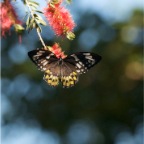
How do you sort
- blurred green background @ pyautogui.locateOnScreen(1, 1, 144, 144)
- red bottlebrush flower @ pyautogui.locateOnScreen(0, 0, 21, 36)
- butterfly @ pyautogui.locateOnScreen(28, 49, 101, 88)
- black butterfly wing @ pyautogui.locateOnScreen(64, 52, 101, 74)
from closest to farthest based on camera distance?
red bottlebrush flower @ pyautogui.locateOnScreen(0, 0, 21, 36) < butterfly @ pyautogui.locateOnScreen(28, 49, 101, 88) < black butterfly wing @ pyautogui.locateOnScreen(64, 52, 101, 74) < blurred green background @ pyautogui.locateOnScreen(1, 1, 144, 144)

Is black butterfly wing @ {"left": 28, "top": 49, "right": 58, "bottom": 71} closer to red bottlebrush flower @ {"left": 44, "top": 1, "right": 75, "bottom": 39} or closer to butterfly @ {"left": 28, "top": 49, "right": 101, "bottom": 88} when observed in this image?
butterfly @ {"left": 28, "top": 49, "right": 101, "bottom": 88}

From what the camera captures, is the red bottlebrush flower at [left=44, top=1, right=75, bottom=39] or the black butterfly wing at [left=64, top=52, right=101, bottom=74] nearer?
the red bottlebrush flower at [left=44, top=1, right=75, bottom=39]

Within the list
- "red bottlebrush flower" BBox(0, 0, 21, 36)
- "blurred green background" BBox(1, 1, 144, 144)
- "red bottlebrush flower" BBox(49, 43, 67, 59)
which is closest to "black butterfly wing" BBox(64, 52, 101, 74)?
"red bottlebrush flower" BBox(49, 43, 67, 59)

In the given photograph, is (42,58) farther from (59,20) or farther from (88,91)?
(88,91)

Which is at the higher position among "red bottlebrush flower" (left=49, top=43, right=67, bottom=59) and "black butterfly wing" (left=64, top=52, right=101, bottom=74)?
"red bottlebrush flower" (left=49, top=43, right=67, bottom=59)

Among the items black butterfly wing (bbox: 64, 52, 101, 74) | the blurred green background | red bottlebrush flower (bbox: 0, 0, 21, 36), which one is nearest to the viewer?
red bottlebrush flower (bbox: 0, 0, 21, 36)

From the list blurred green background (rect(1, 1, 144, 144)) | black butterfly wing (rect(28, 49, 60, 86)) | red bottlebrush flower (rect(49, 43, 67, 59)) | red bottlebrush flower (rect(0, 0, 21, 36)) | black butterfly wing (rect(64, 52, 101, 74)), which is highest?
red bottlebrush flower (rect(0, 0, 21, 36))
